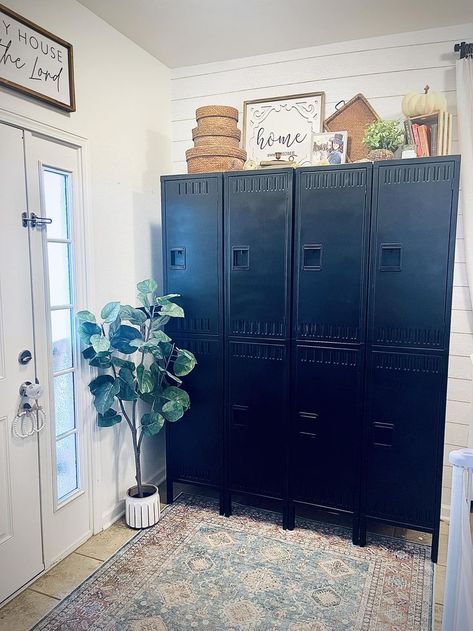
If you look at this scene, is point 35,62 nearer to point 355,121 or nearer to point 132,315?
point 132,315

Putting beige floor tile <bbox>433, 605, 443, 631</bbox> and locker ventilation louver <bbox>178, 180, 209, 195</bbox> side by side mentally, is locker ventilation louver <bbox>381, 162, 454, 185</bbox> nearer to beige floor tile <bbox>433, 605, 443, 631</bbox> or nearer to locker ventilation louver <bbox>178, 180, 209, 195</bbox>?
locker ventilation louver <bbox>178, 180, 209, 195</bbox>

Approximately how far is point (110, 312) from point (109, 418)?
1.89 feet

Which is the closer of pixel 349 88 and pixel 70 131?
pixel 70 131

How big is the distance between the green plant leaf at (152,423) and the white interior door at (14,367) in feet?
1.88

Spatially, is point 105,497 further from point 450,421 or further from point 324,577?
point 450,421

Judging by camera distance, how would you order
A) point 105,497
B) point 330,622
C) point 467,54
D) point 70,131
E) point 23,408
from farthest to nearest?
point 105,497
point 467,54
point 70,131
point 23,408
point 330,622

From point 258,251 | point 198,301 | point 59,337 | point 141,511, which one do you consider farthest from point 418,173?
point 141,511

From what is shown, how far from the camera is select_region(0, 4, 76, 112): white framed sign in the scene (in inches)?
72.9

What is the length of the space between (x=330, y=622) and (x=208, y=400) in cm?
123

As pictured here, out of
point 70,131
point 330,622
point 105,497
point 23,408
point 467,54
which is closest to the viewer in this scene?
point 330,622

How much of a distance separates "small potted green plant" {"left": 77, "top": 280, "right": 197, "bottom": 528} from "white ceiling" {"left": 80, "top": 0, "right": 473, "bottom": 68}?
1.37m

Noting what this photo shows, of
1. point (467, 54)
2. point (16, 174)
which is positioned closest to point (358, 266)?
point (467, 54)

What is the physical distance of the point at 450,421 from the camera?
2.68m

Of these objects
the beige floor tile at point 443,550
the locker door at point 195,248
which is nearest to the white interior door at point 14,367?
the locker door at point 195,248
